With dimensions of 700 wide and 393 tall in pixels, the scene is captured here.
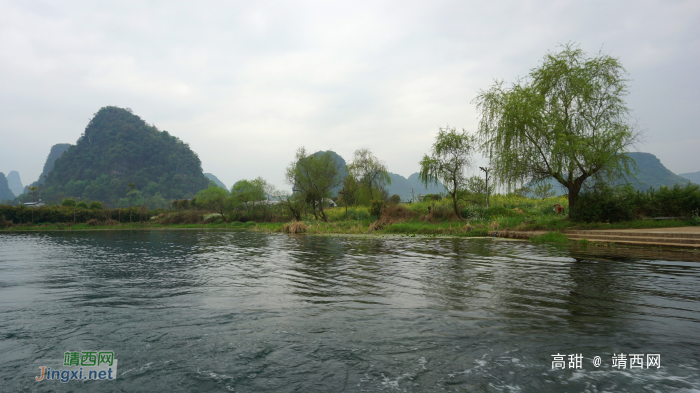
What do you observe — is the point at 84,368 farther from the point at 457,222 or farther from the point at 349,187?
the point at 349,187

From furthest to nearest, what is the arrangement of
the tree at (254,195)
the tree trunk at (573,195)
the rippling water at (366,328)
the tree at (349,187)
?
the tree at (254,195) < the tree at (349,187) < the tree trunk at (573,195) < the rippling water at (366,328)

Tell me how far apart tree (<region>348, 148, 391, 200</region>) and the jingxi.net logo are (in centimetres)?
4111

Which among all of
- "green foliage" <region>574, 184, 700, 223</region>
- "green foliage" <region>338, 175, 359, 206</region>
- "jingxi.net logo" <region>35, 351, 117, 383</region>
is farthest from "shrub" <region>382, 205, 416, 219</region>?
"jingxi.net logo" <region>35, 351, 117, 383</region>

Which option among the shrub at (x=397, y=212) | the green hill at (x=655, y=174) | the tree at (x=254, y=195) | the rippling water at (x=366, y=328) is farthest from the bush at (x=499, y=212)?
the green hill at (x=655, y=174)

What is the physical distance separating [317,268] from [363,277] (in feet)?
7.35

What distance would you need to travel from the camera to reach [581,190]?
801 inches

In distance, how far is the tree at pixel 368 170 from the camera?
147 ft

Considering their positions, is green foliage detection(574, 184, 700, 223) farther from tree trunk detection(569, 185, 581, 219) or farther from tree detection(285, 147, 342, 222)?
tree detection(285, 147, 342, 222)

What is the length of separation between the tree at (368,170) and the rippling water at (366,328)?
3592 cm

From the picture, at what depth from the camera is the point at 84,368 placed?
12.3 feet

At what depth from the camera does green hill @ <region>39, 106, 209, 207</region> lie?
13031cm

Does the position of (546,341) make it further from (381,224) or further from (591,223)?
(381,224)

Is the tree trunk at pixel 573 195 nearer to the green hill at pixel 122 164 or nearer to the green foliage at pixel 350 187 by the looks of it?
the green foliage at pixel 350 187

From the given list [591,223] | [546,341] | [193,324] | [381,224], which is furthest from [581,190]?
[193,324]
